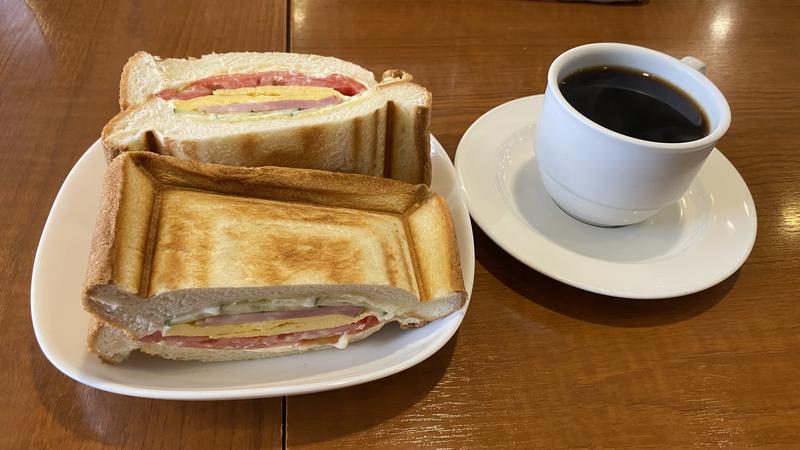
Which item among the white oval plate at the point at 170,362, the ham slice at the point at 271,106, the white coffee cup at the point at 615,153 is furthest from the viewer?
the ham slice at the point at 271,106

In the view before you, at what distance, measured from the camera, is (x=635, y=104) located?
123 cm

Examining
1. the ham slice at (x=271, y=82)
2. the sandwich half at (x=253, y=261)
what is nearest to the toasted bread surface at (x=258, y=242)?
the sandwich half at (x=253, y=261)

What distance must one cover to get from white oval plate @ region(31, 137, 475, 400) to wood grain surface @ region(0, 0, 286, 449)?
5 centimetres

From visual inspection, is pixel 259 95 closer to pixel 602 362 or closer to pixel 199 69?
pixel 199 69

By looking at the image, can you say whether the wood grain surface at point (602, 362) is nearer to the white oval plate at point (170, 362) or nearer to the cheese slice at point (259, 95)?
the white oval plate at point (170, 362)

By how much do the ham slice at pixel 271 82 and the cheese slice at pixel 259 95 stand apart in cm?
3

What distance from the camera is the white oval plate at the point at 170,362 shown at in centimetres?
93

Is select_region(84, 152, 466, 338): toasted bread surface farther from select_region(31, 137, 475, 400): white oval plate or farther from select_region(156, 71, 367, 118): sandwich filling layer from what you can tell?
select_region(156, 71, 367, 118): sandwich filling layer

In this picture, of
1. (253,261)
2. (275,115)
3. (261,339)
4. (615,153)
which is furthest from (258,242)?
(615,153)

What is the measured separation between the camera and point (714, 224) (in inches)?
50.9

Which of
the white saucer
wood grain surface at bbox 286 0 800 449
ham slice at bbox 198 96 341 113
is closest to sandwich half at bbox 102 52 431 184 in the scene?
ham slice at bbox 198 96 341 113

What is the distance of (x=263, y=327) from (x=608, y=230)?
29.2 inches

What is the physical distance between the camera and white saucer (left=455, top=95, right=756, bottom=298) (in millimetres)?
1165

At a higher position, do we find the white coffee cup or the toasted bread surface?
the white coffee cup
